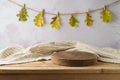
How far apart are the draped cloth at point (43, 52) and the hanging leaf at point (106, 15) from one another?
19 cm

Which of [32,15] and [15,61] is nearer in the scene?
[15,61]

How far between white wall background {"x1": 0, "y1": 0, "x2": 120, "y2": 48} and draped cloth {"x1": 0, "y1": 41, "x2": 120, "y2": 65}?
144 millimetres

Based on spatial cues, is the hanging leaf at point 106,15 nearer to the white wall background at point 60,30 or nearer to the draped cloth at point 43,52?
the white wall background at point 60,30

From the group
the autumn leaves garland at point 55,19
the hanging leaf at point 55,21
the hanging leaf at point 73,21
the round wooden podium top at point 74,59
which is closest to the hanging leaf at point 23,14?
the autumn leaves garland at point 55,19

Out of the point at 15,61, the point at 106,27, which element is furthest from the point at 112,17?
the point at 15,61

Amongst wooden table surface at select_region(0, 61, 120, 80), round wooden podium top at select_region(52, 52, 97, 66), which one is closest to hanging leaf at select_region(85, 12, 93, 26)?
round wooden podium top at select_region(52, 52, 97, 66)

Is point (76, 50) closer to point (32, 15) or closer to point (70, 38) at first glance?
point (70, 38)

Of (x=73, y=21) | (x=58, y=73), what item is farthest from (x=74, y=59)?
(x=73, y=21)

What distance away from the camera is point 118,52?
114 centimetres

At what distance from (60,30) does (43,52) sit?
253 mm

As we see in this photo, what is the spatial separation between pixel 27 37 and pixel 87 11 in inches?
15.0

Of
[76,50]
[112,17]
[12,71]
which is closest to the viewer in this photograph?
[12,71]

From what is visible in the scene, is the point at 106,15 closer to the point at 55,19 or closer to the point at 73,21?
the point at 73,21

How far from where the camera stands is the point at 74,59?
3.04 ft
